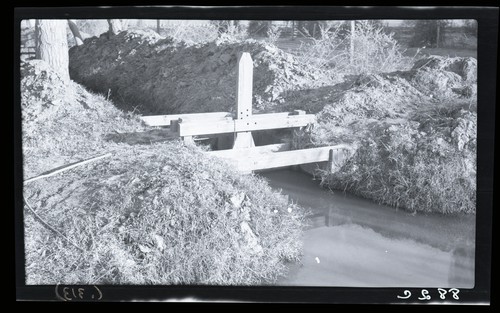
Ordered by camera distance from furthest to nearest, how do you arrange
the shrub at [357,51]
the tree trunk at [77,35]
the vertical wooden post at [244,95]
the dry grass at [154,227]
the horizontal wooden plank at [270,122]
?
the tree trunk at [77,35]
the shrub at [357,51]
the horizontal wooden plank at [270,122]
the vertical wooden post at [244,95]
the dry grass at [154,227]

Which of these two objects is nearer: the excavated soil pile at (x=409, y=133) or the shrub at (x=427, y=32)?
the shrub at (x=427, y=32)

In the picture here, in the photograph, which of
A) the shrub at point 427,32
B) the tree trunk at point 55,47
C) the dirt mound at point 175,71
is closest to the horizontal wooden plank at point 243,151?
the dirt mound at point 175,71

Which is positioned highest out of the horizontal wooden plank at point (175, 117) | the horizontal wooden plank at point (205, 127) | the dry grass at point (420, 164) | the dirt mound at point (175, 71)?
the dirt mound at point (175, 71)

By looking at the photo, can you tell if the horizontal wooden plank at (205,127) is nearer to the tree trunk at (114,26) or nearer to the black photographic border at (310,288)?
the tree trunk at (114,26)

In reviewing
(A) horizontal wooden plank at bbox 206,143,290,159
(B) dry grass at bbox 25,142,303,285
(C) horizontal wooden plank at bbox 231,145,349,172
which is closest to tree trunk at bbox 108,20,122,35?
(B) dry grass at bbox 25,142,303,285

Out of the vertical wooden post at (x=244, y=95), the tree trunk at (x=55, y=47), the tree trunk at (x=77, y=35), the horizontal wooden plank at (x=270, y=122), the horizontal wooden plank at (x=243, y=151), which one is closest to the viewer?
the horizontal wooden plank at (x=243, y=151)

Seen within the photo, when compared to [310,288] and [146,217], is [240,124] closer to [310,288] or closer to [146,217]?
[146,217]

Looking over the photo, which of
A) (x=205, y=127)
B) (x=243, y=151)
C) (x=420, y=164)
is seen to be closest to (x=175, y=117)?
(x=205, y=127)
